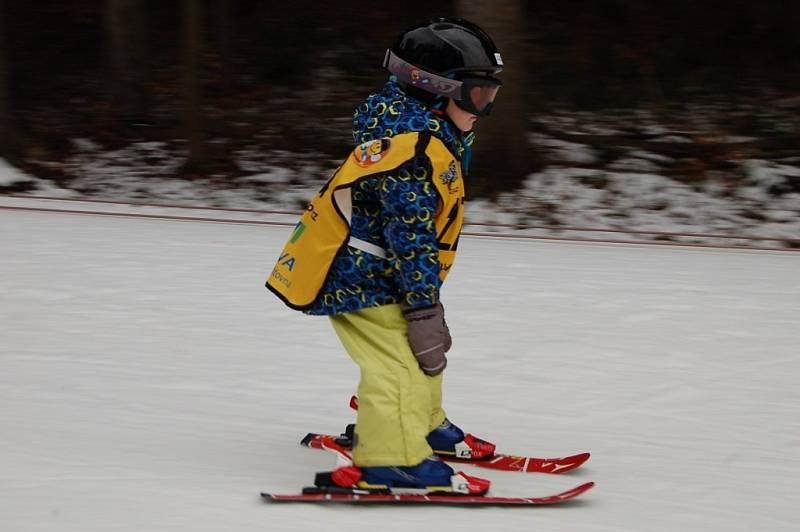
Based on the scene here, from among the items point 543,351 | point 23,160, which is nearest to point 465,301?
point 543,351

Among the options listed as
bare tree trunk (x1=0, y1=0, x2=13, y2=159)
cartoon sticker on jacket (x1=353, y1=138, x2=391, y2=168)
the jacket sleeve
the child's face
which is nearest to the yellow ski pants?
the jacket sleeve

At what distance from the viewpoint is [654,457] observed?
4.29 m

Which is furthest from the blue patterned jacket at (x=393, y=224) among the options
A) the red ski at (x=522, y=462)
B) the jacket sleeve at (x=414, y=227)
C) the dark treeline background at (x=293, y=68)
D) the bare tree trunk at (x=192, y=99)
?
the bare tree trunk at (x=192, y=99)

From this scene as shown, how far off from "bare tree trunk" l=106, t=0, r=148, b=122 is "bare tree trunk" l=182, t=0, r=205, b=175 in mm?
1841

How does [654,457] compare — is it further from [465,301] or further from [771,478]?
[465,301]

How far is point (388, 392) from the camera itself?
3.59 m

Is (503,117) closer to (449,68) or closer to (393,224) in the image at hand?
(449,68)

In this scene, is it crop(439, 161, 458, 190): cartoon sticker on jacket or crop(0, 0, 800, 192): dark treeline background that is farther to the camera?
crop(0, 0, 800, 192): dark treeline background

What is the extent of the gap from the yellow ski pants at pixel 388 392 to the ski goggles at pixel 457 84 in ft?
2.21

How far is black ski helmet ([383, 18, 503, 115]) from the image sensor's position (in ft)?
11.6

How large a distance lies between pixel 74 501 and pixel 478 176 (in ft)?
26.3

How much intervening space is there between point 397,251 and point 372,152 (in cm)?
31

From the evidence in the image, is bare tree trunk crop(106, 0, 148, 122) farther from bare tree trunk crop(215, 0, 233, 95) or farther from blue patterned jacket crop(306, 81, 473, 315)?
blue patterned jacket crop(306, 81, 473, 315)

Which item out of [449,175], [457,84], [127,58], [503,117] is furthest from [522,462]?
[127,58]
